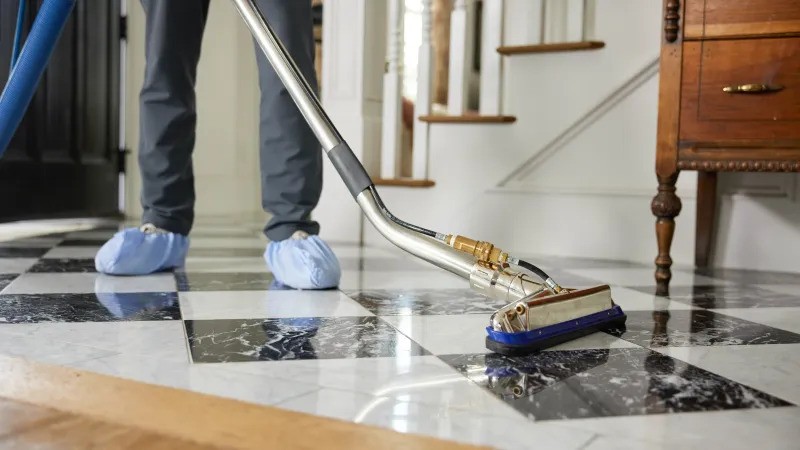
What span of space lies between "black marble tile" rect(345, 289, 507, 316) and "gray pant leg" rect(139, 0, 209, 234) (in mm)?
414

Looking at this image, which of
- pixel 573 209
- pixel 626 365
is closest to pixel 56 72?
pixel 573 209

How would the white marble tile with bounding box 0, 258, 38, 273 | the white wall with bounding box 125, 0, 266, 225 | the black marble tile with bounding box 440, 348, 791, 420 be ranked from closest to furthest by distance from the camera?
the black marble tile with bounding box 440, 348, 791, 420 → the white marble tile with bounding box 0, 258, 38, 273 → the white wall with bounding box 125, 0, 266, 225

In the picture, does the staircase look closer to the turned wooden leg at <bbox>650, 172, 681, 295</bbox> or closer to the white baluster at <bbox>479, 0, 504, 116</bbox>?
the white baluster at <bbox>479, 0, 504, 116</bbox>

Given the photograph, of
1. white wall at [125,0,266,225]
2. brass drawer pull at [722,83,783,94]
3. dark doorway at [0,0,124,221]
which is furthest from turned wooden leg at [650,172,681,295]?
white wall at [125,0,266,225]

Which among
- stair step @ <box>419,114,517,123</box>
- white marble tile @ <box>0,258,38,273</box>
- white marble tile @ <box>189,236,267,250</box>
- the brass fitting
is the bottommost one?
white marble tile @ <box>189,236,267,250</box>

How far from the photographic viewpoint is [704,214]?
1.86 m

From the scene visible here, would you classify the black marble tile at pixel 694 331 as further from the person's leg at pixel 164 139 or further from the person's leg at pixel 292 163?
the person's leg at pixel 164 139

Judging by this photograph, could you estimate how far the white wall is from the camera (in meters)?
3.06

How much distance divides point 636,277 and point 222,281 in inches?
31.4

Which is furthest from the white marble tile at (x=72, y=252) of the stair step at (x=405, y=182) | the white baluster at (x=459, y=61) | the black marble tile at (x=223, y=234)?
the white baluster at (x=459, y=61)

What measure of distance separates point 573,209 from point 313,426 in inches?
59.5

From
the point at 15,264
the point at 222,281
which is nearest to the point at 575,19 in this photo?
the point at 222,281

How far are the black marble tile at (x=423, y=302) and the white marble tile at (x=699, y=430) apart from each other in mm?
505

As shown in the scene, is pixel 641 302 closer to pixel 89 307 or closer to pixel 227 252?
pixel 89 307
